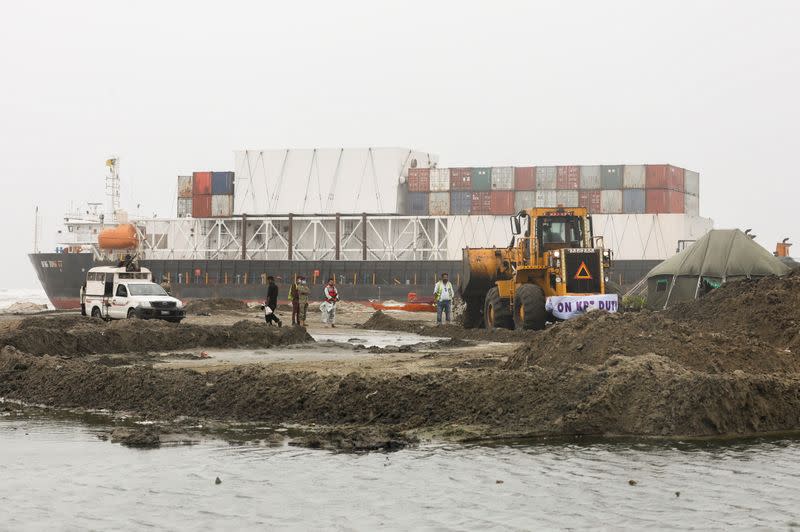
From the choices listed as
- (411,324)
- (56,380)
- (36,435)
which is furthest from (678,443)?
(411,324)

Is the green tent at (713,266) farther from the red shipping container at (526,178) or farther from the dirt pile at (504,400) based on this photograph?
the red shipping container at (526,178)

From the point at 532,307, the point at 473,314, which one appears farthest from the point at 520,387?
the point at 473,314

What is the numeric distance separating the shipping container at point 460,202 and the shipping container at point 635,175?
9.78 m

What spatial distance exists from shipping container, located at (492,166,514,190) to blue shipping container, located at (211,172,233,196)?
18.9m

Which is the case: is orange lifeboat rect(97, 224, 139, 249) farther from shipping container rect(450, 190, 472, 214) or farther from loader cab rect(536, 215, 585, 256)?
loader cab rect(536, 215, 585, 256)

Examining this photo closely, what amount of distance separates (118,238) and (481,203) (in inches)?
965

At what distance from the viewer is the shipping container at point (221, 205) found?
73.3m

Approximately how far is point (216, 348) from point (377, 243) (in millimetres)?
46496

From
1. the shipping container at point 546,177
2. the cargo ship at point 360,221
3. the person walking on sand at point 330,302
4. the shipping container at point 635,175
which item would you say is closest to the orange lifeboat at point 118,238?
the cargo ship at point 360,221

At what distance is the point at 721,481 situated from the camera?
→ 969 cm

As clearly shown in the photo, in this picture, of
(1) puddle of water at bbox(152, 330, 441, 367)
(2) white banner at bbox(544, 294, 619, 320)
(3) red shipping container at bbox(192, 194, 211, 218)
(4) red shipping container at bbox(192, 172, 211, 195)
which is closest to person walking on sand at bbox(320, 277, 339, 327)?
(1) puddle of water at bbox(152, 330, 441, 367)

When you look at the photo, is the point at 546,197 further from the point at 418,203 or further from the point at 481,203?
the point at 418,203

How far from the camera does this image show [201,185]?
73.9m

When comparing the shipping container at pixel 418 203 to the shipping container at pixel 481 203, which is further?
the shipping container at pixel 418 203
